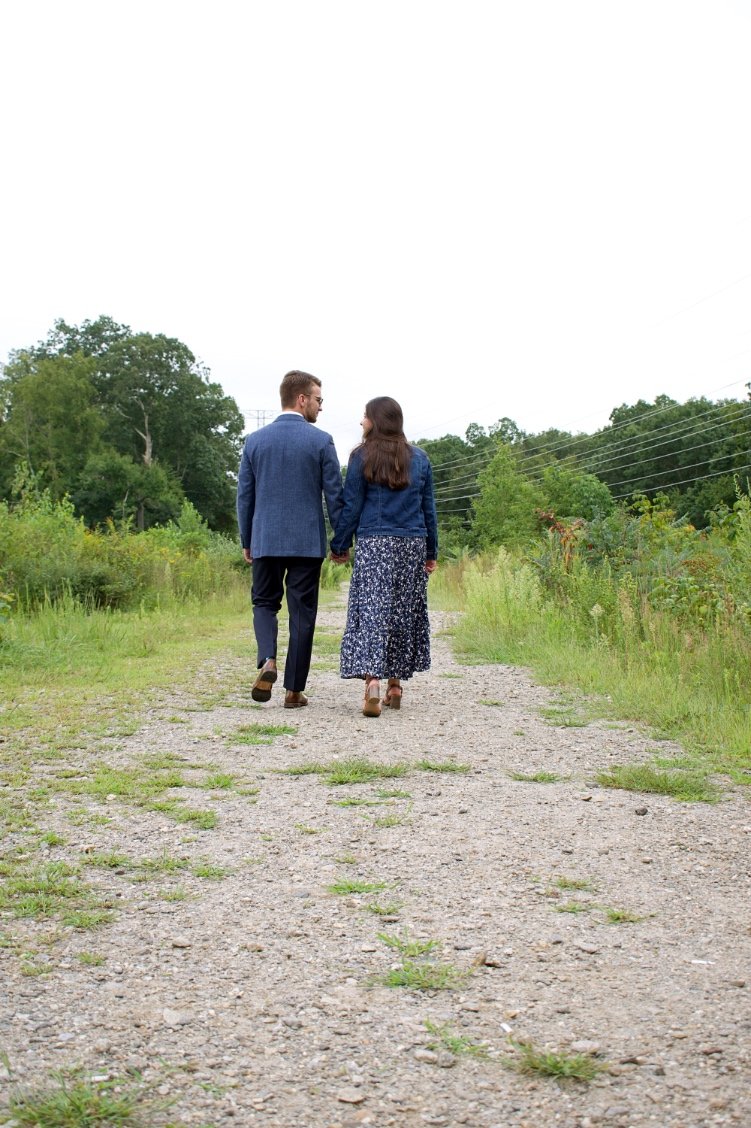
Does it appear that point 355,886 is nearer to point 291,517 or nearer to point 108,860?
point 108,860

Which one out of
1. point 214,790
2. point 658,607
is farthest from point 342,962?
point 658,607

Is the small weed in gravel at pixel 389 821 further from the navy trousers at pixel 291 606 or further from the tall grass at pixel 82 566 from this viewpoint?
the tall grass at pixel 82 566

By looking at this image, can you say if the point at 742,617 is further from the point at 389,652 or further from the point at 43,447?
the point at 43,447

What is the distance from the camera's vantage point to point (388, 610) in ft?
23.3

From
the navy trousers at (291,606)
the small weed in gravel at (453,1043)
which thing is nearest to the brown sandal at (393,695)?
the navy trousers at (291,606)

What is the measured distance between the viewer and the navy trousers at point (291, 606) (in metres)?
7.14

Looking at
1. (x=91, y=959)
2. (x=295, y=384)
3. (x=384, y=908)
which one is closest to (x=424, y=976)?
(x=384, y=908)

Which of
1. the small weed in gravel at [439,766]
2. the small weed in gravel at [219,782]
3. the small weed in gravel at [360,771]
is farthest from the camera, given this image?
the small weed in gravel at [439,766]

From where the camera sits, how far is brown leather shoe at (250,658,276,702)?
6.98m

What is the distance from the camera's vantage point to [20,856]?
3516 millimetres

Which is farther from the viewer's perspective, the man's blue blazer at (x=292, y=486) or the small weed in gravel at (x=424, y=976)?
the man's blue blazer at (x=292, y=486)

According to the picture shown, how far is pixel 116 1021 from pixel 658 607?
6896mm

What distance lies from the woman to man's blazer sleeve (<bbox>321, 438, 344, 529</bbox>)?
0.14 ft

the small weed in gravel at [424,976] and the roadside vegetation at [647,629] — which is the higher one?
the roadside vegetation at [647,629]
